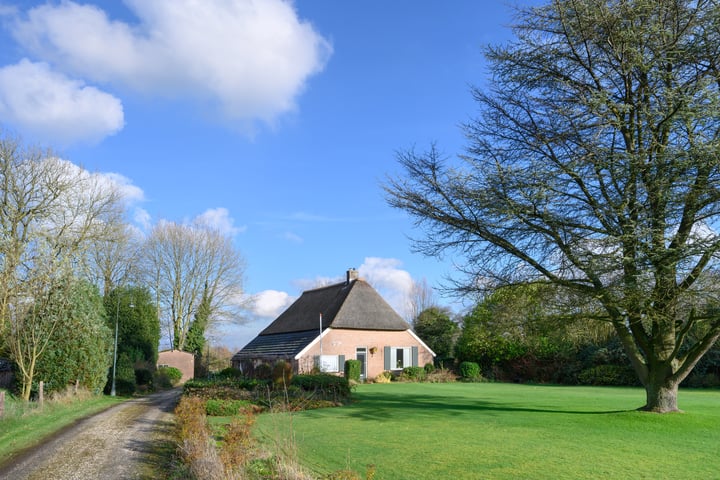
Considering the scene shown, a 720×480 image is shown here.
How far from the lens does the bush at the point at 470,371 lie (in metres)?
35.4

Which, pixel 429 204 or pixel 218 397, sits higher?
pixel 429 204

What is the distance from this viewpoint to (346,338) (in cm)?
3400

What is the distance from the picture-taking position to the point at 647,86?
12.8 metres

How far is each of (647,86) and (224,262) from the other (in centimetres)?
3553

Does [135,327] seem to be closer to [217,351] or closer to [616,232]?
[217,351]

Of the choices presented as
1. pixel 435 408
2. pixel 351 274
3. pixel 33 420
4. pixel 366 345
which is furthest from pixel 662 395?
pixel 351 274

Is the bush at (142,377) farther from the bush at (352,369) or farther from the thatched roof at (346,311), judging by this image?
the bush at (352,369)

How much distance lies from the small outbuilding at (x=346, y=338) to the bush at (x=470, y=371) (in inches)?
91.0

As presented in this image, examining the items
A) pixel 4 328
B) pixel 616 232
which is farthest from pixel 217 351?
pixel 616 232

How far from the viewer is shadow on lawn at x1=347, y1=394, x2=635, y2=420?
50.7 feet

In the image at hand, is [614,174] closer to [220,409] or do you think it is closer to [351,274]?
[220,409]

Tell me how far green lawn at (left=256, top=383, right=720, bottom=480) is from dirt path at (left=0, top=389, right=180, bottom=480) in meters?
2.50

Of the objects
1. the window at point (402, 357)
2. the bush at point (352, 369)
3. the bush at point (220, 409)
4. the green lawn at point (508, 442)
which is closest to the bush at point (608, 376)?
the window at point (402, 357)

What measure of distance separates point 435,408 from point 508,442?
6817 millimetres
